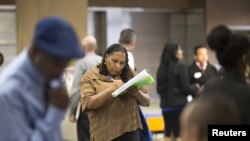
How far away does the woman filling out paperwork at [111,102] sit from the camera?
4.21 metres

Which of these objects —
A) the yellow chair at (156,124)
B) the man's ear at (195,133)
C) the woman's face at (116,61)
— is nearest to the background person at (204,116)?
the man's ear at (195,133)

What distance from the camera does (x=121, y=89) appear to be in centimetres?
405

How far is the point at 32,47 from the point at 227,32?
1.19 m

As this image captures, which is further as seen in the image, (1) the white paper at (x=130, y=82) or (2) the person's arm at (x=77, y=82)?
(2) the person's arm at (x=77, y=82)

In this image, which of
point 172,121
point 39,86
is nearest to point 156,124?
point 172,121

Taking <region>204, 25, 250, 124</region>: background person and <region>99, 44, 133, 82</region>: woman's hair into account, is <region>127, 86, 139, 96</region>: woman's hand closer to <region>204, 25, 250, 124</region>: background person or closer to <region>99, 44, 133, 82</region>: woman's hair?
<region>99, 44, 133, 82</region>: woman's hair

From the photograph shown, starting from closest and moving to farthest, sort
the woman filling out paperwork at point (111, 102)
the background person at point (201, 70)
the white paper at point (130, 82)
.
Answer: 1. the white paper at point (130, 82)
2. the woman filling out paperwork at point (111, 102)
3. the background person at point (201, 70)

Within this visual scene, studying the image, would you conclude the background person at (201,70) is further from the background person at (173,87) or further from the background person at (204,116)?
the background person at (204,116)

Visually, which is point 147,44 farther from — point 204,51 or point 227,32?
point 227,32

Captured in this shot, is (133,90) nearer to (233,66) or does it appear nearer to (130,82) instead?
(130,82)

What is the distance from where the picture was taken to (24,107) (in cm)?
220

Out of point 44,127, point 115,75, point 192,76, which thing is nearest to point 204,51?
point 192,76

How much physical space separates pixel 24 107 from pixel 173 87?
205 inches

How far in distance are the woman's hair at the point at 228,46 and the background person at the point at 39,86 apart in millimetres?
946
